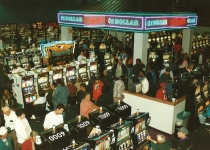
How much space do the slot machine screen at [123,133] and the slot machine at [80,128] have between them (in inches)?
25.5

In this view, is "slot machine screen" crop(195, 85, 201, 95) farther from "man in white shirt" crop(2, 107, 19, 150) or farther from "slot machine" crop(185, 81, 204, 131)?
"man in white shirt" crop(2, 107, 19, 150)

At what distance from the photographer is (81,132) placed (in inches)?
233

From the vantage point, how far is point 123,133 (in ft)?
20.0

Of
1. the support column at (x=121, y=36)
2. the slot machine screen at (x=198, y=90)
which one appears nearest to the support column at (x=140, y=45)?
the slot machine screen at (x=198, y=90)

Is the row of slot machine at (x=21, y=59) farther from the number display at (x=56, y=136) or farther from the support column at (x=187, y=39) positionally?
the support column at (x=187, y=39)

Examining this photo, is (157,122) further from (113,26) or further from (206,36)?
(206,36)

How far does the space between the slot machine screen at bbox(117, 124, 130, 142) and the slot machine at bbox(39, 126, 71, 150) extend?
3.60 ft

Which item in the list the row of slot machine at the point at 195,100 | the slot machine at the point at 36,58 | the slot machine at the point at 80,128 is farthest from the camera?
the slot machine at the point at 36,58

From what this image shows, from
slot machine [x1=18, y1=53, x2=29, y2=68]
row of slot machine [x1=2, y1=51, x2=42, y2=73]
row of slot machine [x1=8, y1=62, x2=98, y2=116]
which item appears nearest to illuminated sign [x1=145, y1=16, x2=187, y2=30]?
row of slot machine [x1=8, y1=62, x2=98, y2=116]

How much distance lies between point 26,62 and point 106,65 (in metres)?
4.20

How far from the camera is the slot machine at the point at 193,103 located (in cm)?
881

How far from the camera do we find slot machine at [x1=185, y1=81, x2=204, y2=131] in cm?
881

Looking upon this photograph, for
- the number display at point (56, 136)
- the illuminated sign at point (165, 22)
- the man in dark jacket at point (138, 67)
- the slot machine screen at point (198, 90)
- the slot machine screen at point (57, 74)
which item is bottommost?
the number display at point (56, 136)

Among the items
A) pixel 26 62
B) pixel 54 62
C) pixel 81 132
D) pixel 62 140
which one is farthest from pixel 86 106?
pixel 26 62
